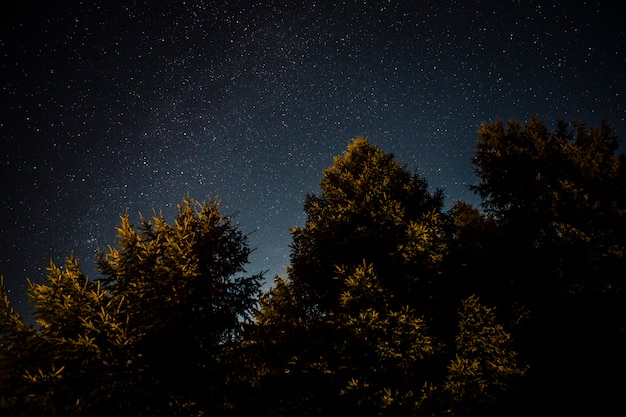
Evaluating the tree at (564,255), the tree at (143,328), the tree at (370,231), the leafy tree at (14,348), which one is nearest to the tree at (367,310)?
the tree at (370,231)

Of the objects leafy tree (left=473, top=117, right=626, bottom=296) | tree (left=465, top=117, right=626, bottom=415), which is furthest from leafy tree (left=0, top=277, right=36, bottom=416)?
leafy tree (left=473, top=117, right=626, bottom=296)

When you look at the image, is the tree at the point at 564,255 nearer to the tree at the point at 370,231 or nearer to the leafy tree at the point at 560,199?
the leafy tree at the point at 560,199

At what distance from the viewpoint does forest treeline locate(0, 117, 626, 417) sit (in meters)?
5.09

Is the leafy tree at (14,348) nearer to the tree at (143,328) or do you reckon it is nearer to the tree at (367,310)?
the tree at (143,328)

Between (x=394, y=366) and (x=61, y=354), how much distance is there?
6.67 meters

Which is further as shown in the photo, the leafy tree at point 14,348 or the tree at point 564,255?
the tree at point 564,255

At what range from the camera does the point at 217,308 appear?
20.9ft

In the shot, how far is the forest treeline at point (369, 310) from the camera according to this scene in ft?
16.7

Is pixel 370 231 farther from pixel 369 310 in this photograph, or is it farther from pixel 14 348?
pixel 14 348

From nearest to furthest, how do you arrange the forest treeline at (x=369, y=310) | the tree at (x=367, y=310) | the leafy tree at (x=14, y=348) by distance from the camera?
the leafy tree at (x=14, y=348), the forest treeline at (x=369, y=310), the tree at (x=367, y=310)

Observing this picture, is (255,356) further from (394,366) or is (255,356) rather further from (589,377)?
(589,377)

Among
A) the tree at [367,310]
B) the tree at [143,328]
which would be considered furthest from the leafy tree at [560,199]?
the tree at [143,328]

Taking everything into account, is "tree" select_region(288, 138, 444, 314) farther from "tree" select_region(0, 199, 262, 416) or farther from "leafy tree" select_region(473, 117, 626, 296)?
"leafy tree" select_region(473, 117, 626, 296)

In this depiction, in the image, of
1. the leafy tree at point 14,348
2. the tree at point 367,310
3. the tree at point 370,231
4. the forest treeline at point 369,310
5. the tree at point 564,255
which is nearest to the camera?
the leafy tree at point 14,348
